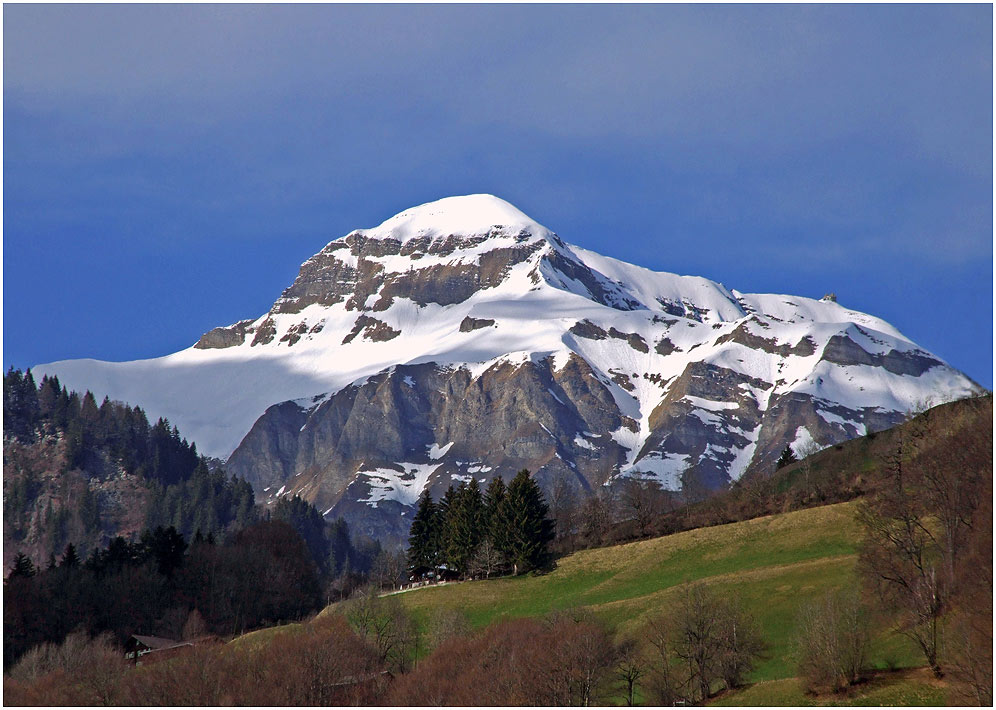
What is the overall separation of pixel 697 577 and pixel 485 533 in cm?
3174

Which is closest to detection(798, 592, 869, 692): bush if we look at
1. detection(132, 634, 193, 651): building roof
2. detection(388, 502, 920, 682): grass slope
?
detection(388, 502, 920, 682): grass slope

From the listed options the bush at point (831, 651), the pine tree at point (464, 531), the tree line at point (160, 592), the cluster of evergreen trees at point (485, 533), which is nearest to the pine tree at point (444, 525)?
the cluster of evergreen trees at point (485, 533)

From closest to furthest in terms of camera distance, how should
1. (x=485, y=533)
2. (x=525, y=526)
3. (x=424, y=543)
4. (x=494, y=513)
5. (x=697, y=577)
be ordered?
(x=697, y=577), (x=525, y=526), (x=485, y=533), (x=494, y=513), (x=424, y=543)

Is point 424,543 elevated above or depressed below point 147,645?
above

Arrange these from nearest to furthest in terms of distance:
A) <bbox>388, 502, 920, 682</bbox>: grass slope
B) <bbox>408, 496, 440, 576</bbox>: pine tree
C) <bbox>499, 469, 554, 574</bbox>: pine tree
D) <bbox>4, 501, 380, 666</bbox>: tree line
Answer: <bbox>388, 502, 920, 682</bbox>: grass slope < <bbox>499, 469, 554, 574</bbox>: pine tree < <bbox>4, 501, 380, 666</bbox>: tree line < <bbox>408, 496, 440, 576</bbox>: pine tree

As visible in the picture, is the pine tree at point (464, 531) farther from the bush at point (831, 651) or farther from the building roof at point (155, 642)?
the bush at point (831, 651)

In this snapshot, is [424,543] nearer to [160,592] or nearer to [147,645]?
[147,645]

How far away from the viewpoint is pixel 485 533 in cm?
12625

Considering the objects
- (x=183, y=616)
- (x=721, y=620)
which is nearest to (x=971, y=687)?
(x=721, y=620)

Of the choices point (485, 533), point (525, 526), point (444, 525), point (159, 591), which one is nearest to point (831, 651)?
point (525, 526)

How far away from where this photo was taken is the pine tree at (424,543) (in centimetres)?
13438

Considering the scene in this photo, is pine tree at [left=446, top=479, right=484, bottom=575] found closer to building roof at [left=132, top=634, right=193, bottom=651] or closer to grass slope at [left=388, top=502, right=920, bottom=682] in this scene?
grass slope at [left=388, top=502, right=920, bottom=682]

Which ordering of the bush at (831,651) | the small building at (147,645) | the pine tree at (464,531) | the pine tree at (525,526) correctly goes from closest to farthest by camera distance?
the bush at (831,651), the small building at (147,645), the pine tree at (525,526), the pine tree at (464,531)

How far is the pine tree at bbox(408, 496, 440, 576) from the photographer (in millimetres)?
134375
